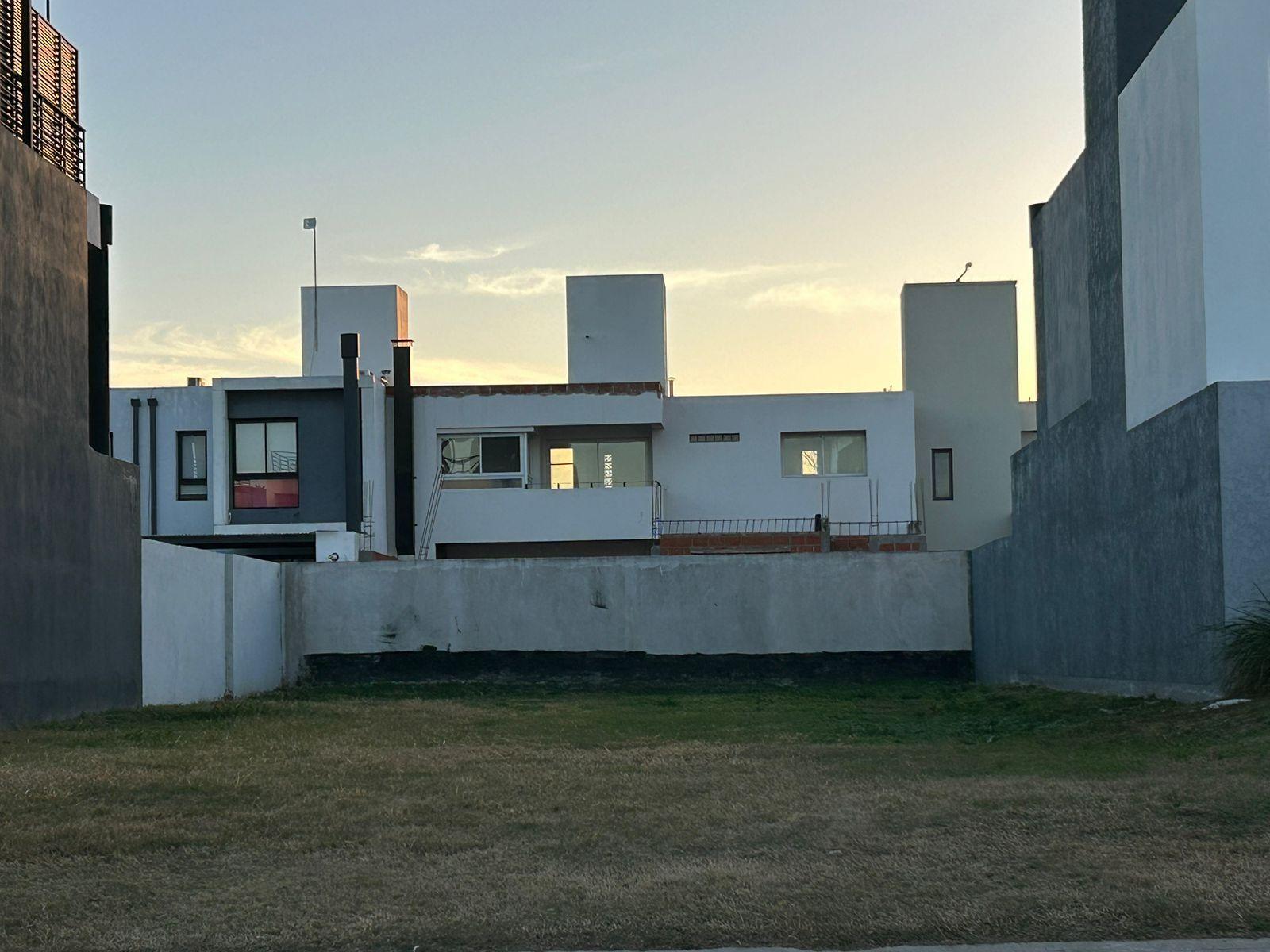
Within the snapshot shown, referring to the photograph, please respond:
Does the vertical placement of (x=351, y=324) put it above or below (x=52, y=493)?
above

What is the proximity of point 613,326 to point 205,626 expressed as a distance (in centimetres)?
1769

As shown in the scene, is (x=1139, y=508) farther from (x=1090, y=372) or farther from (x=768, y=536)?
(x=768, y=536)

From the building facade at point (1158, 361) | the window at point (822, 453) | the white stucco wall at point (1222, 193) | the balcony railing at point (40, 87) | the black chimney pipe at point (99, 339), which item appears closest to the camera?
the building facade at point (1158, 361)

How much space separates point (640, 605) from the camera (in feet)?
79.5

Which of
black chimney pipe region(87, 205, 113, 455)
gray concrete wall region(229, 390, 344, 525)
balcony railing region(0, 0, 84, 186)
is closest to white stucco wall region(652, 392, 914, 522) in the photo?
gray concrete wall region(229, 390, 344, 525)

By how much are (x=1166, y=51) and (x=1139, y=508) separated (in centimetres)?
443

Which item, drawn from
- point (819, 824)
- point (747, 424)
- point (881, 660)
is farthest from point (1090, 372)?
point (747, 424)

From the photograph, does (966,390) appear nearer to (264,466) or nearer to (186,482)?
(264,466)

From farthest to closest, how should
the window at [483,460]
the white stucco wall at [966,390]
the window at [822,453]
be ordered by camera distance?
the white stucco wall at [966,390] → the window at [822,453] → the window at [483,460]

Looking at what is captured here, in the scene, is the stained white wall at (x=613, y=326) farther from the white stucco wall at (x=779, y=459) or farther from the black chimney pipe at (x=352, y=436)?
the black chimney pipe at (x=352, y=436)

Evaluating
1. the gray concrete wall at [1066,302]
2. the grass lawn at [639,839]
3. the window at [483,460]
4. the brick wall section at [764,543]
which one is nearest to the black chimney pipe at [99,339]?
the grass lawn at [639,839]

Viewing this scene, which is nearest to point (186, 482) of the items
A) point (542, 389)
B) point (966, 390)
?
point (542, 389)

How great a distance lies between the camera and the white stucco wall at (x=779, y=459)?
33875mm

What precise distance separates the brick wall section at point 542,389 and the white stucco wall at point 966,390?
23.1ft
